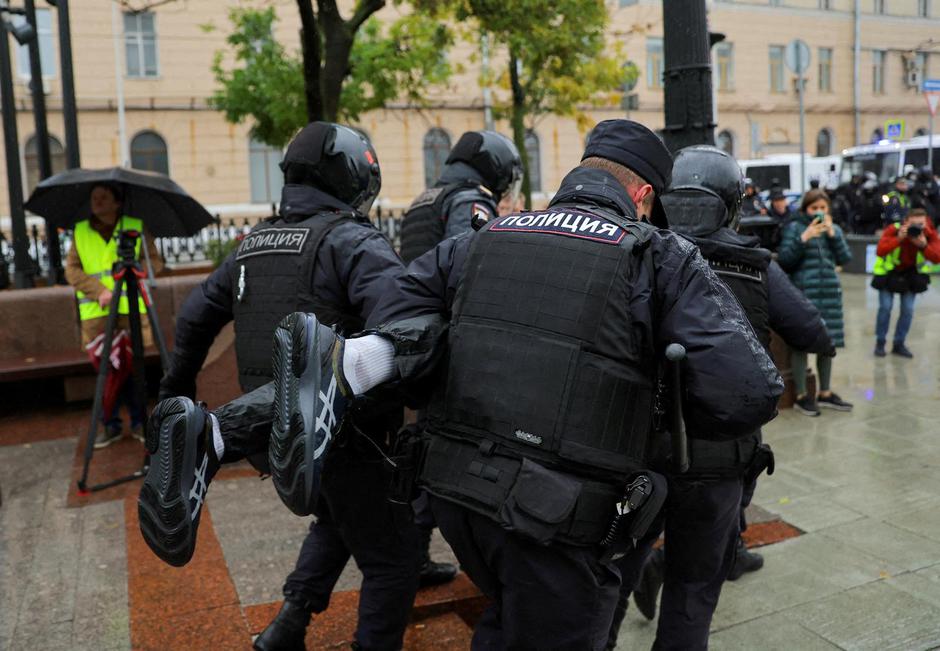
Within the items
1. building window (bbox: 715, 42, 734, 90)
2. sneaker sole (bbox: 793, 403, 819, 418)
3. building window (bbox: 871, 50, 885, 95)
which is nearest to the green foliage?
sneaker sole (bbox: 793, 403, 819, 418)

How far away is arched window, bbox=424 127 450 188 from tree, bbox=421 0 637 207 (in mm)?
9888

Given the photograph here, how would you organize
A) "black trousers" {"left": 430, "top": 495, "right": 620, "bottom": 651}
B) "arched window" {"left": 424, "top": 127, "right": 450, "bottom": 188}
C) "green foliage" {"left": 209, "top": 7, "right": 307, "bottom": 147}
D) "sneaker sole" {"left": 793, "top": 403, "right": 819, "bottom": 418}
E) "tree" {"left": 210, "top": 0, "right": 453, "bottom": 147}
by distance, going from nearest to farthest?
"black trousers" {"left": 430, "top": 495, "right": 620, "bottom": 651} → "sneaker sole" {"left": 793, "top": 403, "right": 819, "bottom": 418} → "tree" {"left": 210, "top": 0, "right": 453, "bottom": 147} → "green foliage" {"left": 209, "top": 7, "right": 307, "bottom": 147} → "arched window" {"left": 424, "top": 127, "right": 450, "bottom": 188}

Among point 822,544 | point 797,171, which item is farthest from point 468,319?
point 797,171

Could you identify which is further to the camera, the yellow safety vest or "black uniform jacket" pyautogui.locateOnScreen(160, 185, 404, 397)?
the yellow safety vest

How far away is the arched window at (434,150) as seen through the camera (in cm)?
3166

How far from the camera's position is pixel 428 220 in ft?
15.5

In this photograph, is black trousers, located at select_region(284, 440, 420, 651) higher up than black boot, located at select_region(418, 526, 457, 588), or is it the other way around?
black trousers, located at select_region(284, 440, 420, 651)

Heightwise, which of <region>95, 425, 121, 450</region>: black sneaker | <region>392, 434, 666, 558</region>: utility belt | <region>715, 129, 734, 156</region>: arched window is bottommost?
<region>95, 425, 121, 450</region>: black sneaker

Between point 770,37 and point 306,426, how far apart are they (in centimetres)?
3773

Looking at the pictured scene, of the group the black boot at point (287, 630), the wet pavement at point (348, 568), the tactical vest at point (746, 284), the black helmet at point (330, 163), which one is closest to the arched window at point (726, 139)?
the wet pavement at point (348, 568)

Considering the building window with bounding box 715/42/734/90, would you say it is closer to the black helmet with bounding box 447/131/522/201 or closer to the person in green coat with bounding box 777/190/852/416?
the person in green coat with bounding box 777/190/852/416

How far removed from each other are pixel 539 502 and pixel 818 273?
19.5 feet

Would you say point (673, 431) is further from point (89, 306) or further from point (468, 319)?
point (89, 306)

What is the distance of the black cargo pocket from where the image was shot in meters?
2.20
